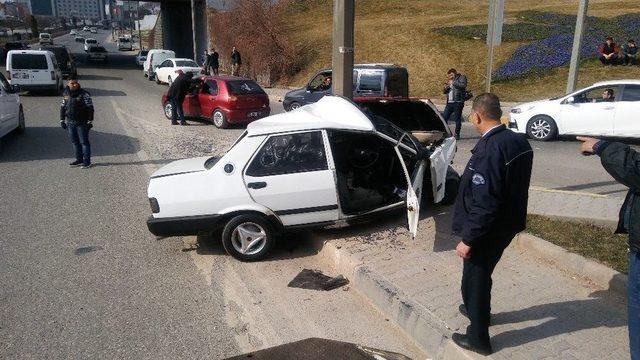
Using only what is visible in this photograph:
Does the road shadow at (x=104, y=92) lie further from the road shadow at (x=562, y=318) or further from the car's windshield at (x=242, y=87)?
the road shadow at (x=562, y=318)

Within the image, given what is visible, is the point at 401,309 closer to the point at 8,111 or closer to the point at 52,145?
the point at 52,145

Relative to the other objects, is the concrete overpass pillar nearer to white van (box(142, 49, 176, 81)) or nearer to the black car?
white van (box(142, 49, 176, 81))

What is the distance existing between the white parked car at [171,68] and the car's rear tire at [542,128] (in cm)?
1768

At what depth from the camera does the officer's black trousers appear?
339cm

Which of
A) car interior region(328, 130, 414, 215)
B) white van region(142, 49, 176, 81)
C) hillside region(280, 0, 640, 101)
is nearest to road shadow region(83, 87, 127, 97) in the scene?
white van region(142, 49, 176, 81)

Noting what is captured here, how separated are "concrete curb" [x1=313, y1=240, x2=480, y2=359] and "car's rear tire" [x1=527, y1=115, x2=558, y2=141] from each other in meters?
9.17

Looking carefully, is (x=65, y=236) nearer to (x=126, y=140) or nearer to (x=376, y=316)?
(x=376, y=316)

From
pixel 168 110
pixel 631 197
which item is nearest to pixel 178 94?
pixel 168 110

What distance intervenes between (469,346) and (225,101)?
38.4 ft

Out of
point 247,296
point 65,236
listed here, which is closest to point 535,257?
point 247,296

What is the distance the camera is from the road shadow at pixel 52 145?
35.0 ft

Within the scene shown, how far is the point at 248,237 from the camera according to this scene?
5.55m

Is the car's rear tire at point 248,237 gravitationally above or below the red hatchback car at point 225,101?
below

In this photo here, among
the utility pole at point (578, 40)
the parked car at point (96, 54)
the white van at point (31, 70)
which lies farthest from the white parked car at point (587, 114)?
the parked car at point (96, 54)
